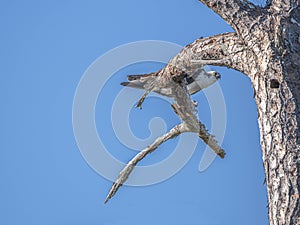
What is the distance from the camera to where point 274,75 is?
3346mm

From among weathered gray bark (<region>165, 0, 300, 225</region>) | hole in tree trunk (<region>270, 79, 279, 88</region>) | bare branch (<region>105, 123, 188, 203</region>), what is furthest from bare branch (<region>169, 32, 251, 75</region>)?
bare branch (<region>105, 123, 188, 203</region>)

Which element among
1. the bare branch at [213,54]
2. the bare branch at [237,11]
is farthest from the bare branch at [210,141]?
the bare branch at [237,11]

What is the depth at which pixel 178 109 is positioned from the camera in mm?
4551

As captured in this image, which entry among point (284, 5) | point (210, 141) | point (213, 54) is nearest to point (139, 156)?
point (210, 141)

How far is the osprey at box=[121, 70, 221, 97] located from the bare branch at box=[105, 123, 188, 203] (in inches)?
10.7

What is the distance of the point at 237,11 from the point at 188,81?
1097 millimetres

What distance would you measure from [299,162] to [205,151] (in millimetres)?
1769

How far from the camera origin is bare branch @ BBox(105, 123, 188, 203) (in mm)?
4277

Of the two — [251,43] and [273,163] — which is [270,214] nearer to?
[273,163]

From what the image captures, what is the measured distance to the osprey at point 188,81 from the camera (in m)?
4.58

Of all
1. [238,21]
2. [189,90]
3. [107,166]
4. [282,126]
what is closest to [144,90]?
[189,90]

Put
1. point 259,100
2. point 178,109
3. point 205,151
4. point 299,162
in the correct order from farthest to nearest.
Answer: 1. point 205,151
2. point 178,109
3. point 259,100
4. point 299,162

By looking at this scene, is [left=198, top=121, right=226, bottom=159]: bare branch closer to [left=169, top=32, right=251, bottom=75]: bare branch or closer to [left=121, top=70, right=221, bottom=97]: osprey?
[left=121, top=70, right=221, bottom=97]: osprey

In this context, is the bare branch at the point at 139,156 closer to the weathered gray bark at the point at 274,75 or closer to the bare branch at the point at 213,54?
the bare branch at the point at 213,54
